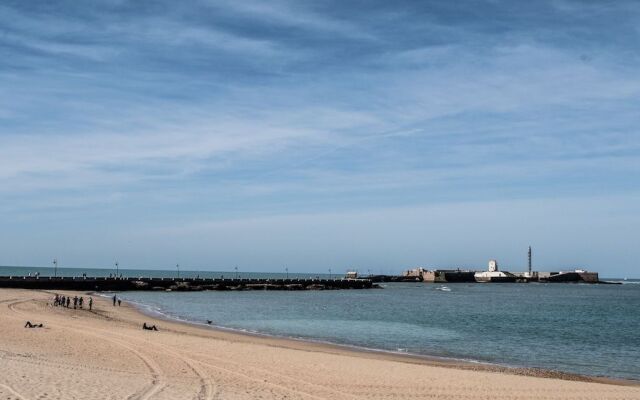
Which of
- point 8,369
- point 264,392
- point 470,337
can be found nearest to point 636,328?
point 470,337

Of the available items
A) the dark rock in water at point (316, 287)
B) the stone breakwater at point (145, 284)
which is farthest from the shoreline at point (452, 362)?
the dark rock in water at point (316, 287)

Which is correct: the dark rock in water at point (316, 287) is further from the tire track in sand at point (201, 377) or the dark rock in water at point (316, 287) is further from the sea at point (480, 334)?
the tire track in sand at point (201, 377)

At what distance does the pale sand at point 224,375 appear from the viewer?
15.9 m

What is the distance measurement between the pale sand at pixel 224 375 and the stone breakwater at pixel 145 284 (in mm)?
73787

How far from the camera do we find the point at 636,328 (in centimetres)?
5281

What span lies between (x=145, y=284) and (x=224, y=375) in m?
98.5

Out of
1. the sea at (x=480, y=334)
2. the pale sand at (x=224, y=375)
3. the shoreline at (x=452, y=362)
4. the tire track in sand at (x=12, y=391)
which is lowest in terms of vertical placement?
the sea at (x=480, y=334)

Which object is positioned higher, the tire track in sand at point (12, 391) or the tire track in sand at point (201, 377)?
the tire track in sand at point (12, 391)

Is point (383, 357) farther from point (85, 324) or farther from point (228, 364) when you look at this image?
point (85, 324)

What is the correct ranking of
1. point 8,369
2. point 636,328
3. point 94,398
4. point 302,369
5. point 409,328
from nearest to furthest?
1. point 94,398
2. point 8,369
3. point 302,369
4. point 409,328
5. point 636,328

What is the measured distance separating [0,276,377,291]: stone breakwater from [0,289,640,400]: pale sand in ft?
242

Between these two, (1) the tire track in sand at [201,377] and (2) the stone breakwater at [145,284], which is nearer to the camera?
(1) the tire track in sand at [201,377]

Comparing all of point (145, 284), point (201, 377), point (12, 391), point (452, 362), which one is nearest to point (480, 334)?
point (452, 362)

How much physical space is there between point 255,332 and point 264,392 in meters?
24.7
